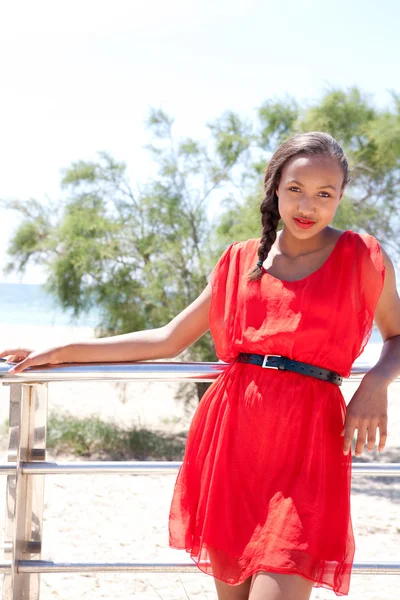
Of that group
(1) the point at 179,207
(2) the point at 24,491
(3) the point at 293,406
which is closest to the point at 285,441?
(3) the point at 293,406

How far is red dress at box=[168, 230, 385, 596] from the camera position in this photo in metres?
1.63

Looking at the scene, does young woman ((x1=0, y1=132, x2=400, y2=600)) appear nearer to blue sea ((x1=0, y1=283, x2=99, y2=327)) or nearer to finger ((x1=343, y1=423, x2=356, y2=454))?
finger ((x1=343, y1=423, x2=356, y2=454))

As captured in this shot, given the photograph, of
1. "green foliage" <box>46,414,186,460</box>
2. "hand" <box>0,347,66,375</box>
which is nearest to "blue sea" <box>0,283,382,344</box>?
"green foliage" <box>46,414,186,460</box>

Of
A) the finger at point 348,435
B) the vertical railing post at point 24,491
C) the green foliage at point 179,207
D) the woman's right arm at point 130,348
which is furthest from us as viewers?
the green foliage at point 179,207

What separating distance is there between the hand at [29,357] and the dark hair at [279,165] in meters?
0.63

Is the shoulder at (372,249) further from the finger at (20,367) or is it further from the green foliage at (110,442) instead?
the green foliage at (110,442)

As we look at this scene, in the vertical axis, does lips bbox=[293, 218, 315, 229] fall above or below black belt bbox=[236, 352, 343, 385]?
above

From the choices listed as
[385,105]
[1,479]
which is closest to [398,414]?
[385,105]

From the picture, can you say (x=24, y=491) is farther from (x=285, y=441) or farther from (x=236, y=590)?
(x=285, y=441)

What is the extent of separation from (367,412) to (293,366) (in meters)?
0.19

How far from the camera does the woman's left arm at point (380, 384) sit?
5.51 ft

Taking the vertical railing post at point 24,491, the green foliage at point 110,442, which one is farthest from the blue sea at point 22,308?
the vertical railing post at point 24,491

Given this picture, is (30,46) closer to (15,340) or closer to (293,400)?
(15,340)

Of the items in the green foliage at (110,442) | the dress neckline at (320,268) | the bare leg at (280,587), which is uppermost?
the dress neckline at (320,268)
